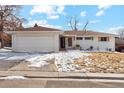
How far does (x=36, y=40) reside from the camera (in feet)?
90.0

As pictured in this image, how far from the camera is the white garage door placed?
27297mm

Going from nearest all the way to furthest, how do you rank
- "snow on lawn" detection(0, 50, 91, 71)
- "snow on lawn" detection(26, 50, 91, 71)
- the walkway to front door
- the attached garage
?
"snow on lawn" detection(26, 50, 91, 71)
"snow on lawn" detection(0, 50, 91, 71)
the attached garage
the walkway to front door

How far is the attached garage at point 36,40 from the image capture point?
27.2 metres

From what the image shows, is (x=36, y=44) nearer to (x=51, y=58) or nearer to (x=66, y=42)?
(x=51, y=58)

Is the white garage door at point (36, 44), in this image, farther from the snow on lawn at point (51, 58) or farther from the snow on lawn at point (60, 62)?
the snow on lawn at point (60, 62)

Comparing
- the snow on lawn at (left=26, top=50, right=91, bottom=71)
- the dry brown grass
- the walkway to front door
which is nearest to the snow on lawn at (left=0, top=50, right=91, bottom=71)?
the snow on lawn at (left=26, top=50, right=91, bottom=71)

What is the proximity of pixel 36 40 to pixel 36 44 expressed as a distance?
0.44 metres

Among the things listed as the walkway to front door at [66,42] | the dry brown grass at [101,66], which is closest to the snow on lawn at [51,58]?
the dry brown grass at [101,66]

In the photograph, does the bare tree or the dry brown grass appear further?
the bare tree

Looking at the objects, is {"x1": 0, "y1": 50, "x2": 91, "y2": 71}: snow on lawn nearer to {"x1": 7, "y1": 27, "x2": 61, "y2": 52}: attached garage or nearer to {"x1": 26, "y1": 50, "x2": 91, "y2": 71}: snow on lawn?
{"x1": 26, "y1": 50, "x2": 91, "y2": 71}: snow on lawn

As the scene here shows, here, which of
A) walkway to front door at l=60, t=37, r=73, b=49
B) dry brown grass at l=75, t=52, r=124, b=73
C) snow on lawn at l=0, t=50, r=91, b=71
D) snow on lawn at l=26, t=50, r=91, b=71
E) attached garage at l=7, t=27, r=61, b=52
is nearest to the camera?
dry brown grass at l=75, t=52, r=124, b=73

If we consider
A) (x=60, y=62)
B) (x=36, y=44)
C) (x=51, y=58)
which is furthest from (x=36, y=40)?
(x=60, y=62)
